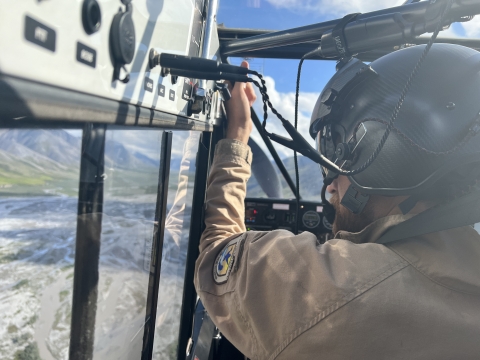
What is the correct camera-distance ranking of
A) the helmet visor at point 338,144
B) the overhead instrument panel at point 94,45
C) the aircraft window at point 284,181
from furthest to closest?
1. the aircraft window at point 284,181
2. the helmet visor at point 338,144
3. the overhead instrument panel at point 94,45

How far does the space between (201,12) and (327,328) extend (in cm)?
124

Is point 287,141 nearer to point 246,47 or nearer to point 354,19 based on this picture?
point 354,19

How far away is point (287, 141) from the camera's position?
1088 mm

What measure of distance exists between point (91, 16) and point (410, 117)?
887 mm

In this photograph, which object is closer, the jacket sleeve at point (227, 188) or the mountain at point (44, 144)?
the mountain at point (44, 144)

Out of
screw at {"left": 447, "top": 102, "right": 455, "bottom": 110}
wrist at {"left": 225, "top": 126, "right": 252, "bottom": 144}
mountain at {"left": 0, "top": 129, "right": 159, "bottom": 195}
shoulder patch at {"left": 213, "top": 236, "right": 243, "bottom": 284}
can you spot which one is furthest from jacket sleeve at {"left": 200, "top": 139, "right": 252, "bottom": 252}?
screw at {"left": 447, "top": 102, "right": 455, "bottom": 110}

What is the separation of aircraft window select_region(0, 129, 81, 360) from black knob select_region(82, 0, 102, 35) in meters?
0.20

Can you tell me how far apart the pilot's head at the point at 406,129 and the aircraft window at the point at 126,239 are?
64 centimetres

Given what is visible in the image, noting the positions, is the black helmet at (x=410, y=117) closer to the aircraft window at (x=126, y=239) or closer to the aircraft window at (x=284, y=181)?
the aircraft window at (x=126, y=239)

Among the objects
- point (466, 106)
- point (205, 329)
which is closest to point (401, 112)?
point (466, 106)

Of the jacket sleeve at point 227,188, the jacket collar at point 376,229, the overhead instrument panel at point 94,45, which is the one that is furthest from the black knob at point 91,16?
the jacket sleeve at point 227,188

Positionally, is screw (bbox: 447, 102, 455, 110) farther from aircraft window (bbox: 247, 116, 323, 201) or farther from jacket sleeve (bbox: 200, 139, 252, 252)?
aircraft window (bbox: 247, 116, 323, 201)

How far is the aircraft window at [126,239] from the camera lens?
3.06 feet

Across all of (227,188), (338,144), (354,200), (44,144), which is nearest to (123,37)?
(44,144)
